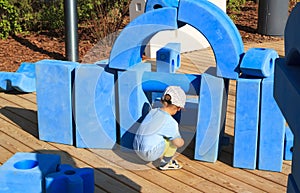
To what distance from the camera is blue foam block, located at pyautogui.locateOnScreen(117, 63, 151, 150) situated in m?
4.12

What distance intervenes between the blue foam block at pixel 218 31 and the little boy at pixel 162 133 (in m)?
0.38

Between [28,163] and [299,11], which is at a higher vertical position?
[299,11]

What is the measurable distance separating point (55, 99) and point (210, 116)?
130 cm

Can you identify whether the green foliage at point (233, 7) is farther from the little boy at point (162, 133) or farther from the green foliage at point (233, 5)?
the little boy at point (162, 133)

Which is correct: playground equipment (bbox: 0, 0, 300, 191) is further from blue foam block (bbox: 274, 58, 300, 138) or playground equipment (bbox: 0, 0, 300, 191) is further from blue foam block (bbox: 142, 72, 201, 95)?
blue foam block (bbox: 274, 58, 300, 138)

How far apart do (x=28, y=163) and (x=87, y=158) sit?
32.2 inches

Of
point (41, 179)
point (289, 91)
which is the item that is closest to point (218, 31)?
point (41, 179)

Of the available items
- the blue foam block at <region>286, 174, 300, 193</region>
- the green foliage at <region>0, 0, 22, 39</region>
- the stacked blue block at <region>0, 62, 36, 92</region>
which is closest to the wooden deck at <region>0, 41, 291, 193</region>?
the stacked blue block at <region>0, 62, 36, 92</region>

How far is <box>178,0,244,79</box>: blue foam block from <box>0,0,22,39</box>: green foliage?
17.1 ft

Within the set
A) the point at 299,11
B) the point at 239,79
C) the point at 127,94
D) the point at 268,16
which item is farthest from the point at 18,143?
the point at 268,16

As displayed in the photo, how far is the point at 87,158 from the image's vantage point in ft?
13.6

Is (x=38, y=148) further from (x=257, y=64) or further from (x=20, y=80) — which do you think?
(x=257, y=64)

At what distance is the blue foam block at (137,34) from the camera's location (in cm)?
388

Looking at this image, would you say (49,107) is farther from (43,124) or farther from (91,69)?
(91,69)
